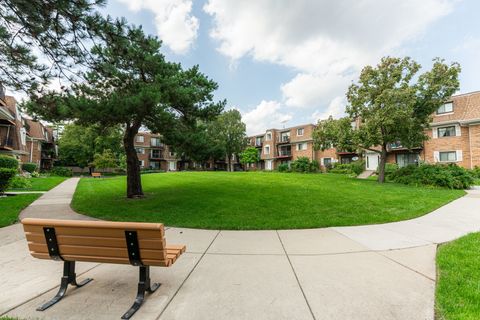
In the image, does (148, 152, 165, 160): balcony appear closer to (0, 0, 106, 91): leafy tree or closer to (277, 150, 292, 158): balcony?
(277, 150, 292, 158): balcony

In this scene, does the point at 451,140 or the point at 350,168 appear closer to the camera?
the point at 451,140

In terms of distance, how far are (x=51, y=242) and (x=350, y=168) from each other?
1141 inches

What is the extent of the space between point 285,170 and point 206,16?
1033 inches

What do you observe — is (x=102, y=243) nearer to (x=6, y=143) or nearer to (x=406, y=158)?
(x=6, y=143)

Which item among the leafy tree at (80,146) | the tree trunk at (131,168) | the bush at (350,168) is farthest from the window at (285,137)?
the tree trunk at (131,168)

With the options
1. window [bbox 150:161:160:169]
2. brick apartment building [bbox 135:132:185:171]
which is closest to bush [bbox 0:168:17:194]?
brick apartment building [bbox 135:132:185:171]

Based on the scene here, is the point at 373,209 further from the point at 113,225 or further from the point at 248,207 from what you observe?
the point at 113,225

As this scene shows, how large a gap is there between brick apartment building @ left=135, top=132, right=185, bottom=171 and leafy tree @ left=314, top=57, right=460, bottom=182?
36.7 metres

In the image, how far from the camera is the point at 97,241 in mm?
2596

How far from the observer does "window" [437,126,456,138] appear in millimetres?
22431

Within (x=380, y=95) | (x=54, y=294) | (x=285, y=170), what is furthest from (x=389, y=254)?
(x=285, y=170)

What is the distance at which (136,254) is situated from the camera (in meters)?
2.55

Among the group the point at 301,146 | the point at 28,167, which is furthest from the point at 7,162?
the point at 301,146

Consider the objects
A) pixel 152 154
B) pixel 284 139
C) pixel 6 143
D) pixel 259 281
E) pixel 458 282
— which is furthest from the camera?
pixel 152 154
